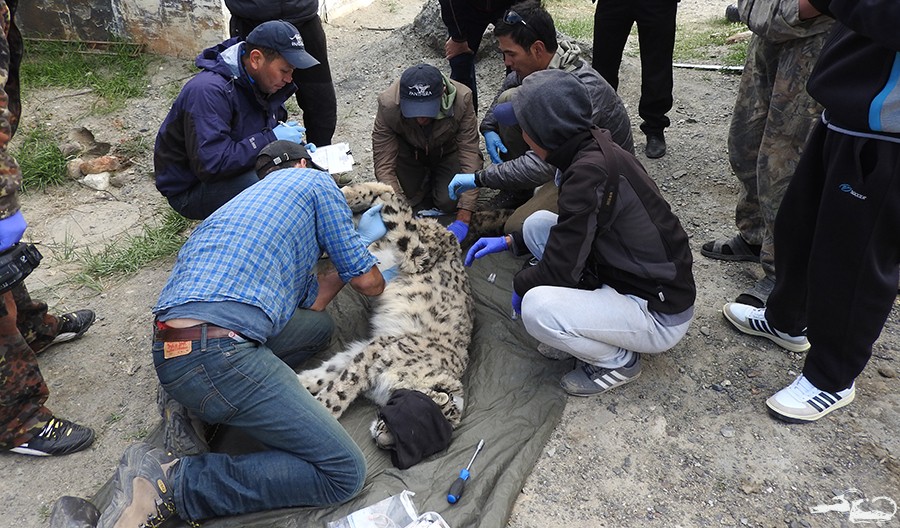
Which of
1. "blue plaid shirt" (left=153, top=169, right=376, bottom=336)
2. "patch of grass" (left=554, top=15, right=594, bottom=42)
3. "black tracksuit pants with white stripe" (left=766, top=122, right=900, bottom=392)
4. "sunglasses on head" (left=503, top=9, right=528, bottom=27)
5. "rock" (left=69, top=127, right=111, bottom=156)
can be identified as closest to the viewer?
"black tracksuit pants with white stripe" (left=766, top=122, right=900, bottom=392)

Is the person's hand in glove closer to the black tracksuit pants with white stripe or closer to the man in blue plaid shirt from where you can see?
the man in blue plaid shirt

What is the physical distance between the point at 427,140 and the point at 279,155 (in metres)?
1.45

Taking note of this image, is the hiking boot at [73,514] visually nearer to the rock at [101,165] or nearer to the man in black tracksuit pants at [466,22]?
the man in black tracksuit pants at [466,22]

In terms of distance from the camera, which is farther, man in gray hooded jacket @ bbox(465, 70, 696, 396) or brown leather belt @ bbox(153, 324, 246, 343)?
man in gray hooded jacket @ bbox(465, 70, 696, 396)

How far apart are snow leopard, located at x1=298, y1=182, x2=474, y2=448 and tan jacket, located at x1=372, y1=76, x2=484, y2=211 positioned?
0.65 metres

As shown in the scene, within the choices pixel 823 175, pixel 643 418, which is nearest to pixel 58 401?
pixel 643 418

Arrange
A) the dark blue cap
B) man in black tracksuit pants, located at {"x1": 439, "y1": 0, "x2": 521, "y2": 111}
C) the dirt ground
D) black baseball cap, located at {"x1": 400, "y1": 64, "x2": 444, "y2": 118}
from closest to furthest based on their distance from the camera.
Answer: the dirt ground, the dark blue cap, black baseball cap, located at {"x1": 400, "y1": 64, "x2": 444, "y2": 118}, man in black tracksuit pants, located at {"x1": 439, "y1": 0, "x2": 521, "y2": 111}

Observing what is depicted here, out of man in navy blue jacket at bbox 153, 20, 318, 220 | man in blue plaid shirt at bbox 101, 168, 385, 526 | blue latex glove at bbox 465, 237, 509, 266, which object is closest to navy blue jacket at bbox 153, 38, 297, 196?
man in navy blue jacket at bbox 153, 20, 318, 220

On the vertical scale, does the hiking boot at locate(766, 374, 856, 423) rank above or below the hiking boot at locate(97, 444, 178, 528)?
below

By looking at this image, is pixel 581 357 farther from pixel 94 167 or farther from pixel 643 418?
pixel 94 167

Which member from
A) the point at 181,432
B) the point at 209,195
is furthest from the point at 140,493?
the point at 209,195

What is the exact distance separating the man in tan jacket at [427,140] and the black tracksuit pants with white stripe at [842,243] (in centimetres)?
237

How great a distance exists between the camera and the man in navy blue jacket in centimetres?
412

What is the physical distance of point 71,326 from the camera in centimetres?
414
